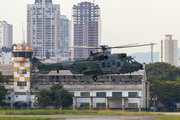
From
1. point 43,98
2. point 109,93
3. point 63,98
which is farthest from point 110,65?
point 109,93

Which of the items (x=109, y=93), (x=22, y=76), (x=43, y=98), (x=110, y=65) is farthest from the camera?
(x=109, y=93)

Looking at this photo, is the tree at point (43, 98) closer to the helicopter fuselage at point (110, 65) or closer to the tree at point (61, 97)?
the tree at point (61, 97)

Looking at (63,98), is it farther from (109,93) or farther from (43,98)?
(109,93)

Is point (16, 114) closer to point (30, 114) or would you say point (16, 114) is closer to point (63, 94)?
point (30, 114)

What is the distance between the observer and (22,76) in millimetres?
108875

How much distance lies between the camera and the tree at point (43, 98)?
102 m

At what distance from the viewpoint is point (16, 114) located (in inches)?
2776

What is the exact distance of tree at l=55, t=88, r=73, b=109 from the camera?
10388cm

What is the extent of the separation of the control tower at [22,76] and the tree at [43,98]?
18.6ft

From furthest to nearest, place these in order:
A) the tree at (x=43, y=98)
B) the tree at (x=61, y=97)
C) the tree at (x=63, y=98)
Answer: the tree at (x=61, y=97), the tree at (x=63, y=98), the tree at (x=43, y=98)

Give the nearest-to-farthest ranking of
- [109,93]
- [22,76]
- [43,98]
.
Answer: [43,98]
[22,76]
[109,93]

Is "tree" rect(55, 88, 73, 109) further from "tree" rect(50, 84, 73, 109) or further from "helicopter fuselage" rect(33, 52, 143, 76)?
"helicopter fuselage" rect(33, 52, 143, 76)

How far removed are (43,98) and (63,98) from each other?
222 inches

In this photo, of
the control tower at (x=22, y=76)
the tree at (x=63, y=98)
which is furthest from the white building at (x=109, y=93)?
the tree at (x=63, y=98)
